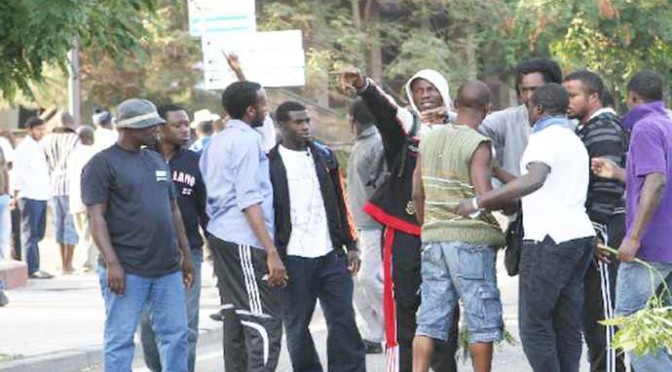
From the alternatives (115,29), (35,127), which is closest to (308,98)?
(35,127)

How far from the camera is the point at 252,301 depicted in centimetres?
935

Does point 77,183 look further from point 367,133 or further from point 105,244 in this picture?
point 105,244

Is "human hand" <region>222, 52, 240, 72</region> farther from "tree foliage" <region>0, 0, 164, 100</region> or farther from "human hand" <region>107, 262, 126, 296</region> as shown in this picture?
"human hand" <region>107, 262, 126, 296</region>

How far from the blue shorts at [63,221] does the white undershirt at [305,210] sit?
31.7 ft

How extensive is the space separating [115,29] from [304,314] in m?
2.71

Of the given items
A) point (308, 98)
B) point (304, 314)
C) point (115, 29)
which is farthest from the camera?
point (308, 98)

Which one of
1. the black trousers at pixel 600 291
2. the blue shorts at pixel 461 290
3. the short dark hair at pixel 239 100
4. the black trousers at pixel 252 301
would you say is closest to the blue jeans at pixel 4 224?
the short dark hair at pixel 239 100

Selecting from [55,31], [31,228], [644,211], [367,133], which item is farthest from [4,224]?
[644,211]

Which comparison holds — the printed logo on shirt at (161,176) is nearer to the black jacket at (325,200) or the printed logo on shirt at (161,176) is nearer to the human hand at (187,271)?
the human hand at (187,271)

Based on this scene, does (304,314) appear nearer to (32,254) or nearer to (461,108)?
(461,108)

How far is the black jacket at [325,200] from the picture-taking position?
9.81 m

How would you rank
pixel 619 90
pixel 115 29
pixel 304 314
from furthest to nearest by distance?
pixel 619 90
pixel 115 29
pixel 304 314

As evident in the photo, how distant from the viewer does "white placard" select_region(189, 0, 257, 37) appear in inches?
633

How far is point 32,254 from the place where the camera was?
19.2 m
